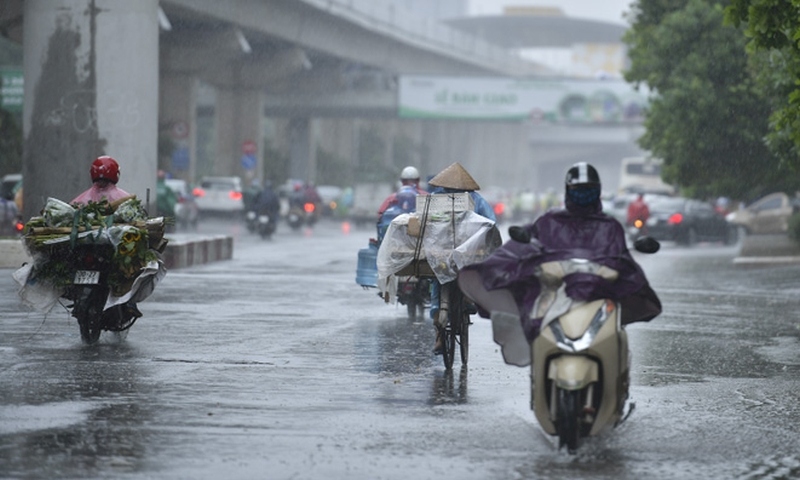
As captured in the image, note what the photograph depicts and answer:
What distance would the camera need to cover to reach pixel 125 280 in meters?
12.6

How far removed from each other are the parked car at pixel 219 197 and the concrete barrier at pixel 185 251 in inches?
953

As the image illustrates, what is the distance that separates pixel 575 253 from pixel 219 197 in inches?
1800

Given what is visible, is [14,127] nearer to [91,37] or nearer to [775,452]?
[91,37]

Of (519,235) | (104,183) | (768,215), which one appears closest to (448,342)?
(519,235)

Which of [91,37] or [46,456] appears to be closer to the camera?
[46,456]

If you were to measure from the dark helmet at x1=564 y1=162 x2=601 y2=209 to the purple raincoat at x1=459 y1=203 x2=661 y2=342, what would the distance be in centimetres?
4

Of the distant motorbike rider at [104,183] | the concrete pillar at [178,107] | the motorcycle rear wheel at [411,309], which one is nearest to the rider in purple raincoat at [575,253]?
the distant motorbike rider at [104,183]

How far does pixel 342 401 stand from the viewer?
9.86 metres

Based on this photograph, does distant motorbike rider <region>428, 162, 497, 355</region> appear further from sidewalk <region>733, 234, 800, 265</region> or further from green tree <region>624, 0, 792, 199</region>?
green tree <region>624, 0, 792, 199</region>

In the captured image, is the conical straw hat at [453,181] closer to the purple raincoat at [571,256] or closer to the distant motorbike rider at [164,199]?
the purple raincoat at [571,256]

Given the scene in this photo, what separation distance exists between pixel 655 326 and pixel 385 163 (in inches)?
2956

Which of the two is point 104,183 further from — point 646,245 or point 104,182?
point 646,245

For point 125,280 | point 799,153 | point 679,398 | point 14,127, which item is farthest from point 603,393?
point 14,127

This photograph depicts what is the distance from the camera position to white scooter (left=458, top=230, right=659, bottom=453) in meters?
7.94
